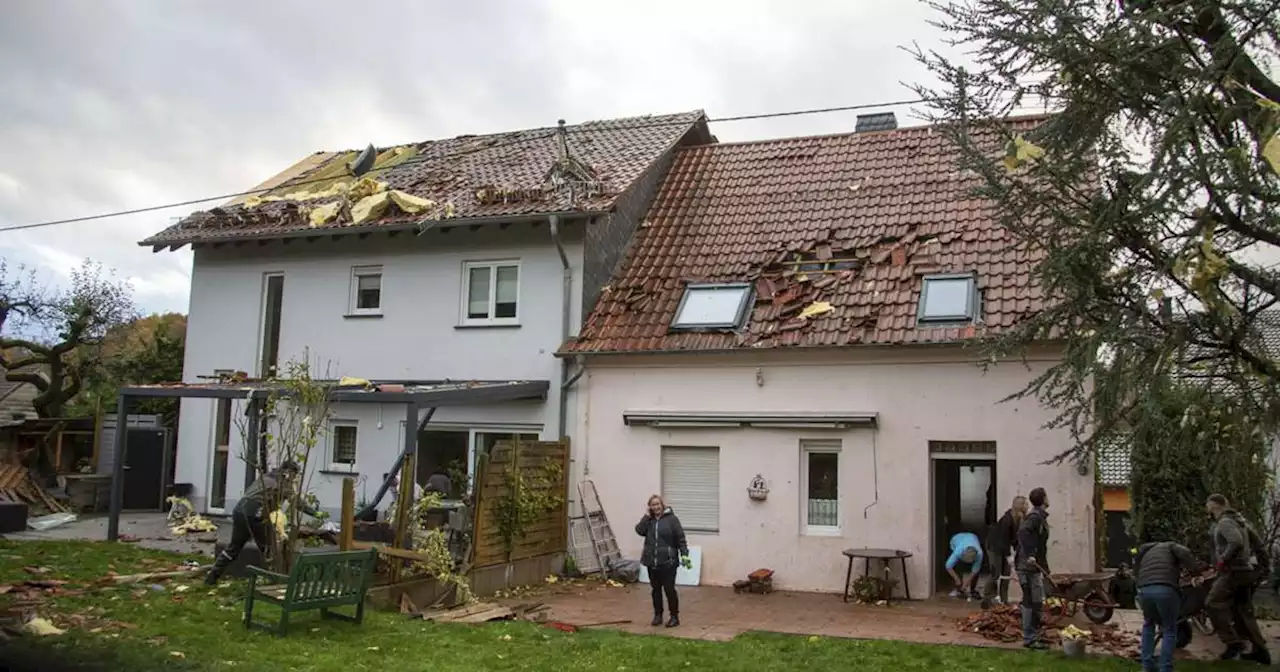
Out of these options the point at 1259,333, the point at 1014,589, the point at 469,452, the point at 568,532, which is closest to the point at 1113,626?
the point at 1014,589

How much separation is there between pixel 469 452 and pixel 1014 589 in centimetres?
906

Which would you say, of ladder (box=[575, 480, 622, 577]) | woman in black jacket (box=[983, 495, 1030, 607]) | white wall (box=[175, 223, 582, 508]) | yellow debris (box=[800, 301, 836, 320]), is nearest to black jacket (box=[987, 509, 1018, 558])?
woman in black jacket (box=[983, 495, 1030, 607])

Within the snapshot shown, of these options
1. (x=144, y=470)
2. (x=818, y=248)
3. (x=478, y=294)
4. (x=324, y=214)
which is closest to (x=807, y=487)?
(x=818, y=248)

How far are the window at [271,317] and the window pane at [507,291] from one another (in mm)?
4735

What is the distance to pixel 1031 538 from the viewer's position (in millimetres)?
Result: 11062

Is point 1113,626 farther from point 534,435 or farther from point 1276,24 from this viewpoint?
point 534,435

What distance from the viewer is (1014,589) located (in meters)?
13.4

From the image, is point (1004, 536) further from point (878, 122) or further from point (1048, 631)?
point (878, 122)

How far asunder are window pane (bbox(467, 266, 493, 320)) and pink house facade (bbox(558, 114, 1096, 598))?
2.10m

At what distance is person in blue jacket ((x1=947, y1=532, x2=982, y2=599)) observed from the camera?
1404 centimetres

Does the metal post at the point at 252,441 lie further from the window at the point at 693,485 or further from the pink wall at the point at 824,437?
the window at the point at 693,485

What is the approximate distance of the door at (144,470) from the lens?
21953 millimetres

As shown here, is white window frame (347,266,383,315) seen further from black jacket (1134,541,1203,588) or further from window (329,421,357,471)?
black jacket (1134,541,1203,588)

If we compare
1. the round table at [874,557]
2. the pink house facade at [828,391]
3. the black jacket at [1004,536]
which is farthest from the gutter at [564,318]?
the black jacket at [1004,536]
